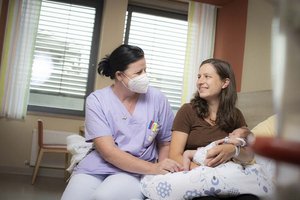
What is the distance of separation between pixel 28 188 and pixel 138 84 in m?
2.46

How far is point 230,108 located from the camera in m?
1.58

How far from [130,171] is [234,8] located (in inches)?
148

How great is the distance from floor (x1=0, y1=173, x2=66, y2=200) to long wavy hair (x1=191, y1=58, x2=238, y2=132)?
85.0 inches

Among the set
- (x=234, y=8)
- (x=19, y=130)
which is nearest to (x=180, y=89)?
(x=234, y=8)

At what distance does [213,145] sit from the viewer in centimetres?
134

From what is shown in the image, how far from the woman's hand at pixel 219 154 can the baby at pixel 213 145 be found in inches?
1.1

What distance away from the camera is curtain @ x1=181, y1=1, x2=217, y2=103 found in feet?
14.9

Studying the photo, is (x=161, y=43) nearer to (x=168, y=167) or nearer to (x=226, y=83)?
(x=226, y=83)

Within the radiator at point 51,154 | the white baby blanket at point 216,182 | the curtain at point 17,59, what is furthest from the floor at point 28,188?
the white baby blanket at point 216,182

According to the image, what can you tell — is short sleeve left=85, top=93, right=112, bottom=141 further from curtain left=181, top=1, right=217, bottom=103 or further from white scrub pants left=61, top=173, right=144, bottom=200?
curtain left=181, top=1, right=217, bottom=103

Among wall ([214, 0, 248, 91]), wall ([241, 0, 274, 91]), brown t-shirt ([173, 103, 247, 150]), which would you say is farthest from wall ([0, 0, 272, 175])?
brown t-shirt ([173, 103, 247, 150])

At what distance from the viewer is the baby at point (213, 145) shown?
1310 mm

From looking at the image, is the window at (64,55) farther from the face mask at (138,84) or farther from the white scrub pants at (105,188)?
the white scrub pants at (105,188)

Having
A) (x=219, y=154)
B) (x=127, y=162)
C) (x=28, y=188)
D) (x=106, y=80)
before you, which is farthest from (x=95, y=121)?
(x=106, y=80)
